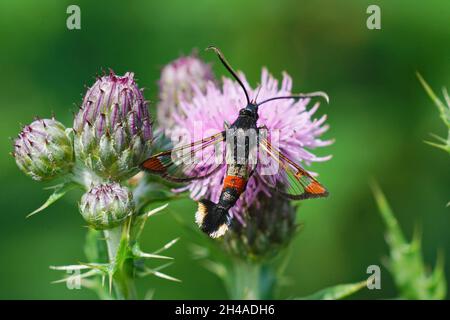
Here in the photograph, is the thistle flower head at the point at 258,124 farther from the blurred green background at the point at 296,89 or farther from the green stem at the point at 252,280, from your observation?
the blurred green background at the point at 296,89

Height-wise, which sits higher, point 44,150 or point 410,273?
point 44,150

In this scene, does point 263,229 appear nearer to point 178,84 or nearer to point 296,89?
point 178,84

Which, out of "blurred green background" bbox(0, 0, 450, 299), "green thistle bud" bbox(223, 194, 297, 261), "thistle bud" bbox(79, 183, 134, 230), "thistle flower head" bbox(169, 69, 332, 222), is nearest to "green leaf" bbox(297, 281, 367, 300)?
"green thistle bud" bbox(223, 194, 297, 261)

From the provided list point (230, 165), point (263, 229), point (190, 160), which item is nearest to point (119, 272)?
point (190, 160)

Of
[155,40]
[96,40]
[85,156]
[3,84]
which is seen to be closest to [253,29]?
[155,40]

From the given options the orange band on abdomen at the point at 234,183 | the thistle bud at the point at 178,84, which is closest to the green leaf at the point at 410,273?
the orange band on abdomen at the point at 234,183

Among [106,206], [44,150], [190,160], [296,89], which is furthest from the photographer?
[296,89]
